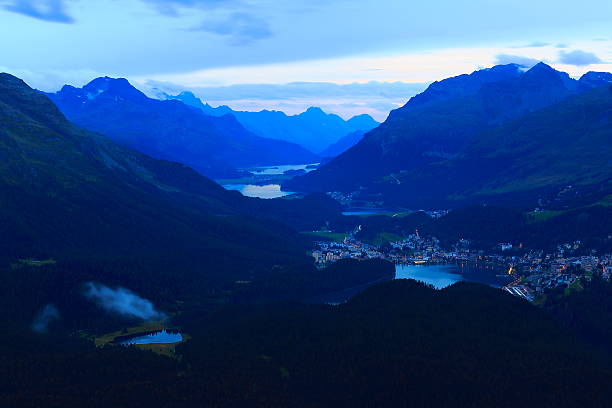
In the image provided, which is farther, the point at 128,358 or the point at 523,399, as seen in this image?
the point at 128,358

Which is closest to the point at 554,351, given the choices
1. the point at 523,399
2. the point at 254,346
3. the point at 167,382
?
the point at 523,399

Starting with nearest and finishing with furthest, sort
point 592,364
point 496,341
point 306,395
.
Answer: point 306,395
point 592,364
point 496,341

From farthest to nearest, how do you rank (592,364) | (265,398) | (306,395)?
(592,364) < (306,395) < (265,398)

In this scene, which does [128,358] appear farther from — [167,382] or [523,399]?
[523,399]

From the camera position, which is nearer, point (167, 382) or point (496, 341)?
point (167, 382)

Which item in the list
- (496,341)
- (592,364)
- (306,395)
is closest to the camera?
(306,395)

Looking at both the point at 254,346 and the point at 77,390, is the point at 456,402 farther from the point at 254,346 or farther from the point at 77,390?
the point at 77,390

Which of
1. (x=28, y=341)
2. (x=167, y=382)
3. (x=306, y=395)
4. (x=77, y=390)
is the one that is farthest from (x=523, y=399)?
(x=28, y=341)

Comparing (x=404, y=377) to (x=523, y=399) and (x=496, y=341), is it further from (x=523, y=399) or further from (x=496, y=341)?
(x=496, y=341)
